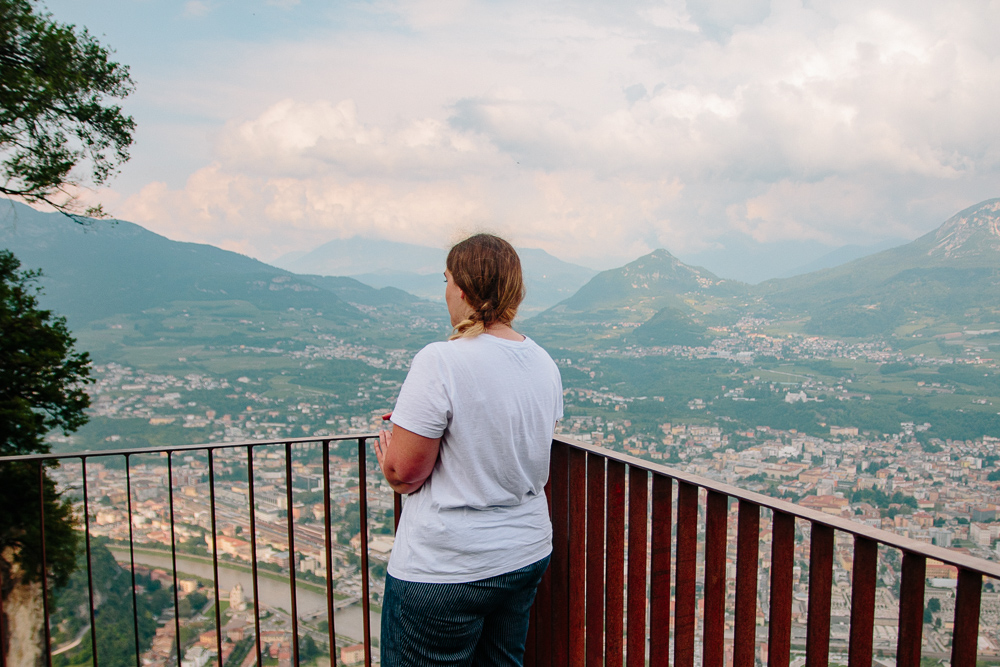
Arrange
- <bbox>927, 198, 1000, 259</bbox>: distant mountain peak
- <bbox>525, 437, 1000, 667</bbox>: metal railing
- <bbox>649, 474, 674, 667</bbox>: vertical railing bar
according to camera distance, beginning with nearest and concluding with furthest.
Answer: <bbox>525, 437, 1000, 667</bbox>: metal railing, <bbox>649, 474, 674, 667</bbox>: vertical railing bar, <bbox>927, 198, 1000, 259</bbox>: distant mountain peak

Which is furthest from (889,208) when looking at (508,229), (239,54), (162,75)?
(508,229)

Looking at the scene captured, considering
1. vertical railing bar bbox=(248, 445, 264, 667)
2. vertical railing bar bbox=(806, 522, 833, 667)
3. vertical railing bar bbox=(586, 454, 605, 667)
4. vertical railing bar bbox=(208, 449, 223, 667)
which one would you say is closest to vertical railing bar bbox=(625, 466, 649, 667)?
vertical railing bar bbox=(586, 454, 605, 667)

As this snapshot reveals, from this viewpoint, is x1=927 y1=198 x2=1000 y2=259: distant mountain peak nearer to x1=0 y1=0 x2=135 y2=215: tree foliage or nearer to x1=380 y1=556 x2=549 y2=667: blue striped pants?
x1=0 y1=0 x2=135 y2=215: tree foliage

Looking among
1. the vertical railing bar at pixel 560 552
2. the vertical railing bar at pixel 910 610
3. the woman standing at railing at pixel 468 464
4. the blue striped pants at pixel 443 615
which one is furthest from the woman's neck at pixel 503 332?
the vertical railing bar at pixel 910 610

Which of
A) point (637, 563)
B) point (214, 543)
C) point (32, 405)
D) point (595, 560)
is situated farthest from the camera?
point (32, 405)

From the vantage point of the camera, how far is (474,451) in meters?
1.44

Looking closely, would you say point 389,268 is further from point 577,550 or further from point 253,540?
point 577,550

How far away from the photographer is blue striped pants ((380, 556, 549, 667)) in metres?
1.50

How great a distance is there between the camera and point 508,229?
68.4 inches

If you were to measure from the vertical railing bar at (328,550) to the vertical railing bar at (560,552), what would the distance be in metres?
Answer: 0.86

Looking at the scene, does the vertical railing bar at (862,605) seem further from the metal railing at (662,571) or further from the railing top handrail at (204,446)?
the railing top handrail at (204,446)

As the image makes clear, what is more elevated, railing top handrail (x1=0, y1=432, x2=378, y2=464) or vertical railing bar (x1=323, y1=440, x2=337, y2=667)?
railing top handrail (x1=0, y1=432, x2=378, y2=464)

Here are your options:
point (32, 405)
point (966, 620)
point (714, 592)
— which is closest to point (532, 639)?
point (714, 592)

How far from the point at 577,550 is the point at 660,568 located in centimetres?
41
